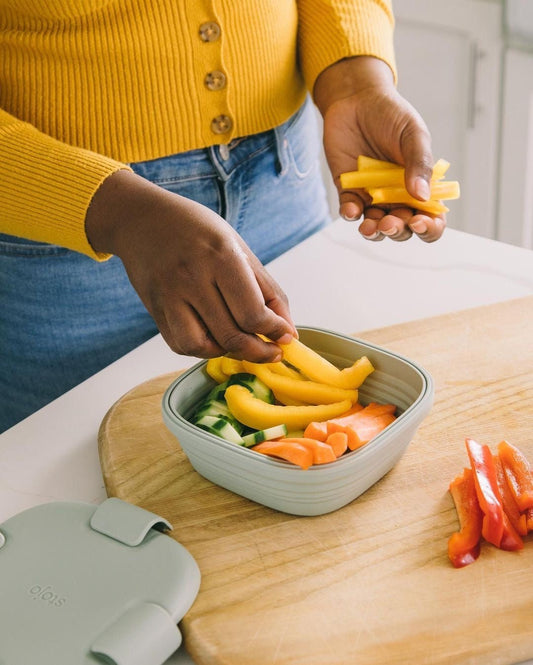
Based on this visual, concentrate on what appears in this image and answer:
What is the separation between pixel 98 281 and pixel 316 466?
0.65m

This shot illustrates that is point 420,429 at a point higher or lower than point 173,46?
lower

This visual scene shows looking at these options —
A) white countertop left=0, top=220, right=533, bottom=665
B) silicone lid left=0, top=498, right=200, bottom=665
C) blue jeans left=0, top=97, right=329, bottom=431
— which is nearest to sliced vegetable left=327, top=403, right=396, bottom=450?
silicone lid left=0, top=498, right=200, bottom=665

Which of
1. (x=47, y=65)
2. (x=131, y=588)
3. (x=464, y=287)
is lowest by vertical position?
(x=464, y=287)

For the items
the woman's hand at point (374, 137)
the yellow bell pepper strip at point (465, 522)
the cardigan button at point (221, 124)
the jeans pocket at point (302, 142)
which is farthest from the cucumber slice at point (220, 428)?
the jeans pocket at point (302, 142)

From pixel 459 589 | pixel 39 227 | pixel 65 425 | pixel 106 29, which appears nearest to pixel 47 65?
pixel 106 29

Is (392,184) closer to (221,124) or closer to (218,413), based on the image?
(221,124)

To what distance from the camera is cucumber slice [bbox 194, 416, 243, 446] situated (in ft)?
3.52

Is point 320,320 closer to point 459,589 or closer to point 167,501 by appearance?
point 167,501

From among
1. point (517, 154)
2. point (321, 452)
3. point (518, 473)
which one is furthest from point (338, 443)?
point (517, 154)

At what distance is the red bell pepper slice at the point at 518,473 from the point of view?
3.38ft

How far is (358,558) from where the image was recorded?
3.26ft

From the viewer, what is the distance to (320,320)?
59.2 inches

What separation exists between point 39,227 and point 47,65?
276 millimetres

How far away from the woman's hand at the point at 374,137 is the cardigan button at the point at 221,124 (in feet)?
0.59
